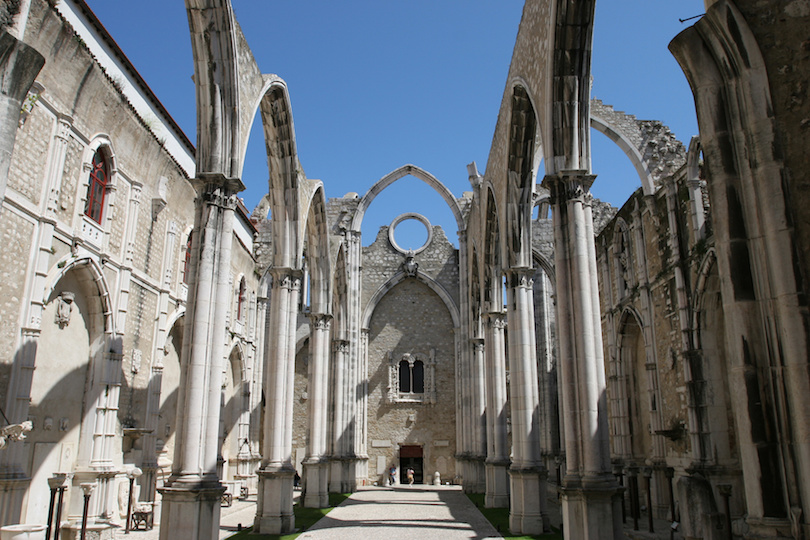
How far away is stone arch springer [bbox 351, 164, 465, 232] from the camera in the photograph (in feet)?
79.2

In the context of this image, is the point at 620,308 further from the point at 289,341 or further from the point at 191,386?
the point at 191,386

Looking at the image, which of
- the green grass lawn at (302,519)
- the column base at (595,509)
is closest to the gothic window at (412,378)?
the green grass lawn at (302,519)

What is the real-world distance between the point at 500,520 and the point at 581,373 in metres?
6.30

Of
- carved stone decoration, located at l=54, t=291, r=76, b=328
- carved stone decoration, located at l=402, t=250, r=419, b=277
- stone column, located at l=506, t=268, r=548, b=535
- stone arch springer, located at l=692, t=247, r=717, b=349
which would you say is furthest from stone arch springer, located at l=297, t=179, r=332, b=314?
stone arch springer, located at l=692, t=247, r=717, b=349

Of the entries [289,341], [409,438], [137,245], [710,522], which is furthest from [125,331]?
[409,438]

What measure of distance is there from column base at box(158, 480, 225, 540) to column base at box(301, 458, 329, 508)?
8.26 m

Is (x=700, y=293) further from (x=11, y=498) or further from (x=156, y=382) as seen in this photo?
(x=11, y=498)

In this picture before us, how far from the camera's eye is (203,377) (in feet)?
28.0

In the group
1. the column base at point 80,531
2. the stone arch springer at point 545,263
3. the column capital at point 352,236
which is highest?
the column capital at point 352,236

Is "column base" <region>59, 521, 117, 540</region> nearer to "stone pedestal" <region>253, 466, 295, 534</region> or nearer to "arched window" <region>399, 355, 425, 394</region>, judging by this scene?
"stone pedestal" <region>253, 466, 295, 534</region>

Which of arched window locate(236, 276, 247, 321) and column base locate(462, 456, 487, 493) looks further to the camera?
arched window locate(236, 276, 247, 321)

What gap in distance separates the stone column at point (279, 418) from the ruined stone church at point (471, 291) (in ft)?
0.18

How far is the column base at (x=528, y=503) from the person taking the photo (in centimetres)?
1164

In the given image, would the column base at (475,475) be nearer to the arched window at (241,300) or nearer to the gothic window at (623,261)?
the gothic window at (623,261)
